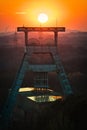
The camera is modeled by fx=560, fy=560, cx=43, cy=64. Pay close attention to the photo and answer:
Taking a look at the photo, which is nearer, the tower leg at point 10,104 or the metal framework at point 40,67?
the tower leg at point 10,104

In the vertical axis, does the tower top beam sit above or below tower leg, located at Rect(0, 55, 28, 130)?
above

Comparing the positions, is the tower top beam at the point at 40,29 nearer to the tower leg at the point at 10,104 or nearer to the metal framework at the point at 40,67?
the metal framework at the point at 40,67

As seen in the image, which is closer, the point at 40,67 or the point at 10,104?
the point at 10,104

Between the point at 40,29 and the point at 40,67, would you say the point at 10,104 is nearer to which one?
the point at 40,67

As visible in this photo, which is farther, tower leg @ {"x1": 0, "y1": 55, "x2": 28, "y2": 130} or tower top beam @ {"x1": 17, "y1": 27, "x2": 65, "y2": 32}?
tower top beam @ {"x1": 17, "y1": 27, "x2": 65, "y2": 32}

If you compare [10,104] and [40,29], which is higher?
[40,29]

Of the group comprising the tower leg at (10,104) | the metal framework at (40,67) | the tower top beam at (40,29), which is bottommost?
the tower leg at (10,104)

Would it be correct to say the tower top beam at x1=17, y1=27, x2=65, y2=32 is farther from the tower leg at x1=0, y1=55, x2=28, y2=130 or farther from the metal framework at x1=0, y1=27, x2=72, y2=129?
the tower leg at x1=0, y1=55, x2=28, y2=130

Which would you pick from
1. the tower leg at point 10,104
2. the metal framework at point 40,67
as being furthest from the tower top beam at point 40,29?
the tower leg at point 10,104

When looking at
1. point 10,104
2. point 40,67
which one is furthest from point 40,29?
point 10,104

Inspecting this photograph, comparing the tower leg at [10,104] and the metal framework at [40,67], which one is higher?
the metal framework at [40,67]

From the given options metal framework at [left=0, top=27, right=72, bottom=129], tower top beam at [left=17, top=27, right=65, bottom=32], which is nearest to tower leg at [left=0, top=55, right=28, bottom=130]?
metal framework at [left=0, top=27, right=72, bottom=129]

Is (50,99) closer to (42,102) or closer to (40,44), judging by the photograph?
(42,102)
